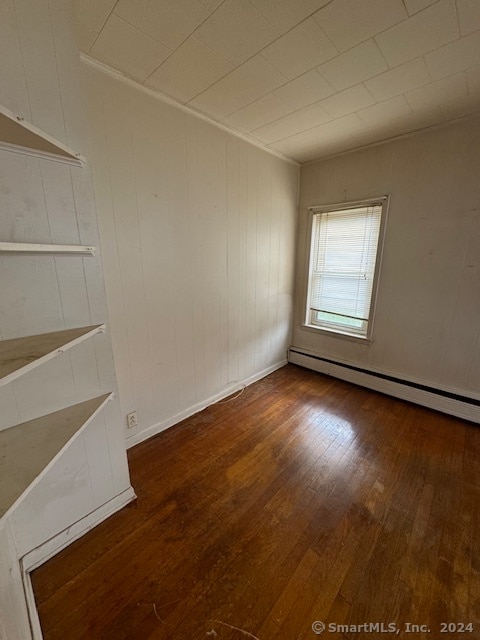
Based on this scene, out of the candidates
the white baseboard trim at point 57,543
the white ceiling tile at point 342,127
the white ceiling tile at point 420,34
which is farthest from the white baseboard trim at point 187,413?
the white ceiling tile at point 420,34

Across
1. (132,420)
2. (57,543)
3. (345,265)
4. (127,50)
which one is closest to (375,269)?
(345,265)

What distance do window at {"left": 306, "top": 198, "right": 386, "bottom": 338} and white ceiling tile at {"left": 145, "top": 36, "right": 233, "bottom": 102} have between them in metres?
1.80

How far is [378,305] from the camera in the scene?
106 inches

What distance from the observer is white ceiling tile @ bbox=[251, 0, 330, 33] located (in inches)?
44.1

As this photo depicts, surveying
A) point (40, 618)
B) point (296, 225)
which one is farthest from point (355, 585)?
point (296, 225)

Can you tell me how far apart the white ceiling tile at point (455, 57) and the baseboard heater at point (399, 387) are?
7.92 ft

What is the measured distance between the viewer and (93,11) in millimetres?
1157

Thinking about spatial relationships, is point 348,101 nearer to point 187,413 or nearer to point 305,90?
point 305,90

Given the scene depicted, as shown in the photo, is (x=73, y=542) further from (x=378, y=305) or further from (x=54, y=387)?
(x=378, y=305)

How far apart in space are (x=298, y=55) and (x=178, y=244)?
133 cm

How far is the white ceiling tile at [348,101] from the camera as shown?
1729mm

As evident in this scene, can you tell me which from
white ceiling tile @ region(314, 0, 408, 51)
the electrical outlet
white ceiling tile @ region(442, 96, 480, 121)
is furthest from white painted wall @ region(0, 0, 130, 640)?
white ceiling tile @ region(442, 96, 480, 121)

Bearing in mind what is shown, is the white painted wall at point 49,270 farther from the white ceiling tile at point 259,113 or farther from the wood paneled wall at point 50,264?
the white ceiling tile at point 259,113

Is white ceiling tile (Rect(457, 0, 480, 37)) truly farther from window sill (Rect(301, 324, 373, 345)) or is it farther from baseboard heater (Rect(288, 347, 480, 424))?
baseboard heater (Rect(288, 347, 480, 424))
